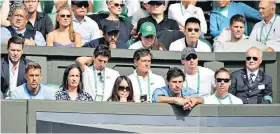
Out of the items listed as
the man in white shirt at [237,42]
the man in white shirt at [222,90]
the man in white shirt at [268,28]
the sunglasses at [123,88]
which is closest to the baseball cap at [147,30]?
the man in white shirt at [237,42]

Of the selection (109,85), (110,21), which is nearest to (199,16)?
(110,21)

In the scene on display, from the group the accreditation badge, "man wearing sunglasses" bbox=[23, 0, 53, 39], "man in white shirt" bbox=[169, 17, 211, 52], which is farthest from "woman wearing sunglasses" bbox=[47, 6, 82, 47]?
"man in white shirt" bbox=[169, 17, 211, 52]

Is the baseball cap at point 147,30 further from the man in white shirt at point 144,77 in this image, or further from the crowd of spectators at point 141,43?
the man in white shirt at point 144,77

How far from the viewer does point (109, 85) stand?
13000 mm

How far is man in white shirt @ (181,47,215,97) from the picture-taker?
13203mm

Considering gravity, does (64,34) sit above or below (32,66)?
above

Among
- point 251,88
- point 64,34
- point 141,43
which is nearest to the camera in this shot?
point 251,88

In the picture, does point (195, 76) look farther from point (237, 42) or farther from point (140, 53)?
point (237, 42)

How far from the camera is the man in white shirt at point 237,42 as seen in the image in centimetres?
1411

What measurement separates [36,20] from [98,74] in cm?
150

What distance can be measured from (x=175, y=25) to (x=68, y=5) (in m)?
1.44

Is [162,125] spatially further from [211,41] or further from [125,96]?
[211,41]

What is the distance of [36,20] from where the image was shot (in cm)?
1415

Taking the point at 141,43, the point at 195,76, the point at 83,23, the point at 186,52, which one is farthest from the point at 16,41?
the point at 195,76
